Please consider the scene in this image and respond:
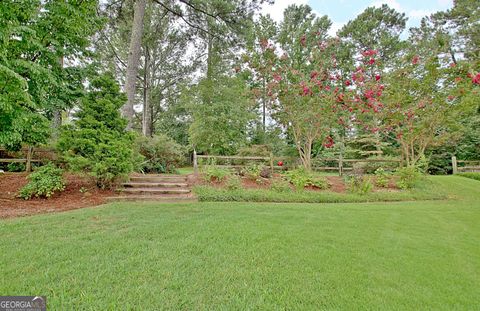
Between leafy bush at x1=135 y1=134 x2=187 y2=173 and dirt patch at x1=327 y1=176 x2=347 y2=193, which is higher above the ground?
leafy bush at x1=135 y1=134 x2=187 y2=173

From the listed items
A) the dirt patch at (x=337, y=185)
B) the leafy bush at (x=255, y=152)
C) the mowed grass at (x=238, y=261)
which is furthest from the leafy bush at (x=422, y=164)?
the leafy bush at (x=255, y=152)

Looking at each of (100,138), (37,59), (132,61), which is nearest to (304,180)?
(100,138)

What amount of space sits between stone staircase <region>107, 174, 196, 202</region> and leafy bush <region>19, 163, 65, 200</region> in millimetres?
1380

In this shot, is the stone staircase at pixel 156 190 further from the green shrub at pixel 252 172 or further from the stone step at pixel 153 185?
the green shrub at pixel 252 172

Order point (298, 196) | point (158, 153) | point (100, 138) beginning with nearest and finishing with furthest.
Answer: point (100, 138)
point (298, 196)
point (158, 153)

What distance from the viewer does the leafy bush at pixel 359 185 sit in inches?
287

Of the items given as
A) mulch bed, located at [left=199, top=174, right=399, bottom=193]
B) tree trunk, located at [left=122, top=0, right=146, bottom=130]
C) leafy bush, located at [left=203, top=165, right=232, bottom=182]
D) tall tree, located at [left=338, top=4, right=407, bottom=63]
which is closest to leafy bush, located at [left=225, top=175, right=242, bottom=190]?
mulch bed, located at [left=199, top=174, right=399, bottom=193]

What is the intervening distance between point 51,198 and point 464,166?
64.2ft

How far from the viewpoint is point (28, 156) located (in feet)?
24.0

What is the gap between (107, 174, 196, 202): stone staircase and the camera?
6002 mm

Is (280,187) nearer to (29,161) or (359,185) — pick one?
(359,185)

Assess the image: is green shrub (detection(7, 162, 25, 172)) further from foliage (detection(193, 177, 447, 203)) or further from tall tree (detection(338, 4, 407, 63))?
tall tree (detection(338, 4, 407, 63))

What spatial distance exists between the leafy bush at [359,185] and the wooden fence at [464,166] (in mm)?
8805

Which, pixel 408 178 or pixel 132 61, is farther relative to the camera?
pixel 132 61
